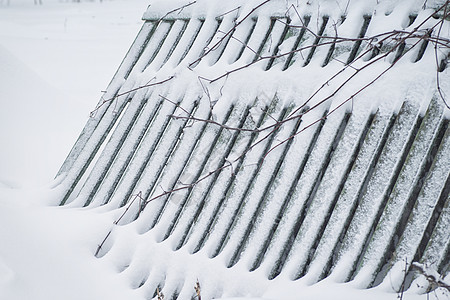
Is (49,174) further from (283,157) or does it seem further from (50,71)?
(50,71)

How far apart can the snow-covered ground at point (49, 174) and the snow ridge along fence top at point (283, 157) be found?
10 centimetres

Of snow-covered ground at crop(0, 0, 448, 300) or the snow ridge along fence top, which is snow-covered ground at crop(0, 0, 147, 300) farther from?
the snow ridge along fence top

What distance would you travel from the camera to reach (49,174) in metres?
3.35

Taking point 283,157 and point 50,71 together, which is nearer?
point 283,157

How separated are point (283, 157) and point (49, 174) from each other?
207cm

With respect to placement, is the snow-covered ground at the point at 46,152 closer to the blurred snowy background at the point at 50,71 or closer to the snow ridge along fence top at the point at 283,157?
the blurred snowy background at the point at 50,71

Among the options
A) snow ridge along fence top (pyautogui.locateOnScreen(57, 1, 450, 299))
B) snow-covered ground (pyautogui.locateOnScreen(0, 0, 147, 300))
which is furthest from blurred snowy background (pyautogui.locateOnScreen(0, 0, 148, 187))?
snow ridge along fence top (pyautogui.locateOnScreen(57, 1, 450, 299))

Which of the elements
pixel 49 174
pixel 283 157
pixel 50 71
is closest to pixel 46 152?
pixel 49 174

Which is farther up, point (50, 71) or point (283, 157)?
point (50, 71)

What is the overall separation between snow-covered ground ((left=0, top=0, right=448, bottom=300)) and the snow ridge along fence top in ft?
0.32

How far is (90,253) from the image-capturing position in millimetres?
2014

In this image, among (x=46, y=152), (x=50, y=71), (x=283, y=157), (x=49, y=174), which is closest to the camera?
(x=283, y=157)

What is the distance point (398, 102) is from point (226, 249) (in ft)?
3.09

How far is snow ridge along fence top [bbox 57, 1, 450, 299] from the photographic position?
1.71 m
